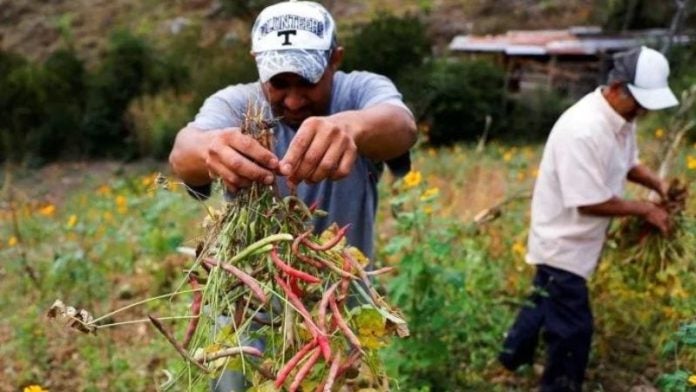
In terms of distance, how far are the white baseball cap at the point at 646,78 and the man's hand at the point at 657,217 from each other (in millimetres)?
506

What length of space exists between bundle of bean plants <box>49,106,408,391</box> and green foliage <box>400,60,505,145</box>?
1352 cm

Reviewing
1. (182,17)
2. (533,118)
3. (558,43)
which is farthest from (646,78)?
(182,17)

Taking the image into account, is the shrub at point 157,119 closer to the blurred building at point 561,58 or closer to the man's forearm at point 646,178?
the blurred building at point 561,58

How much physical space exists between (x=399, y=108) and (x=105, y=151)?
16.9 metres

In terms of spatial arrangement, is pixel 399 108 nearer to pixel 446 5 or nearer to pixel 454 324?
pixel 454 324

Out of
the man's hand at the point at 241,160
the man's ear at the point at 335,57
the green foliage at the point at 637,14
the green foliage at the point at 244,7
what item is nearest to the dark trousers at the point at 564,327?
the man's ear at the point at 335,57

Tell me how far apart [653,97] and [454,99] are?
12207 millimetres

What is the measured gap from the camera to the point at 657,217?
3709mm

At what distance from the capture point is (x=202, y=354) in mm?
1366

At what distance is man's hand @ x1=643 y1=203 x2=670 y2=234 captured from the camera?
3.69 metres

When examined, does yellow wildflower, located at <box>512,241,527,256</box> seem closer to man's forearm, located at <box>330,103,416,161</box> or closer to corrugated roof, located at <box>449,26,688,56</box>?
man's forearm, located at <box>330,103,416,161</box>

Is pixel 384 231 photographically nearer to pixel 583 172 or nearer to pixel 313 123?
pixel 583 172

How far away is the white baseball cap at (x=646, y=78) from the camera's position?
341 cm

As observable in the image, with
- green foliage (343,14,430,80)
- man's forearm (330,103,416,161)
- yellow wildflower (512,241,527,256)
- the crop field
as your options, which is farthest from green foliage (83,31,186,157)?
man's forearm (330,103,416,161)
